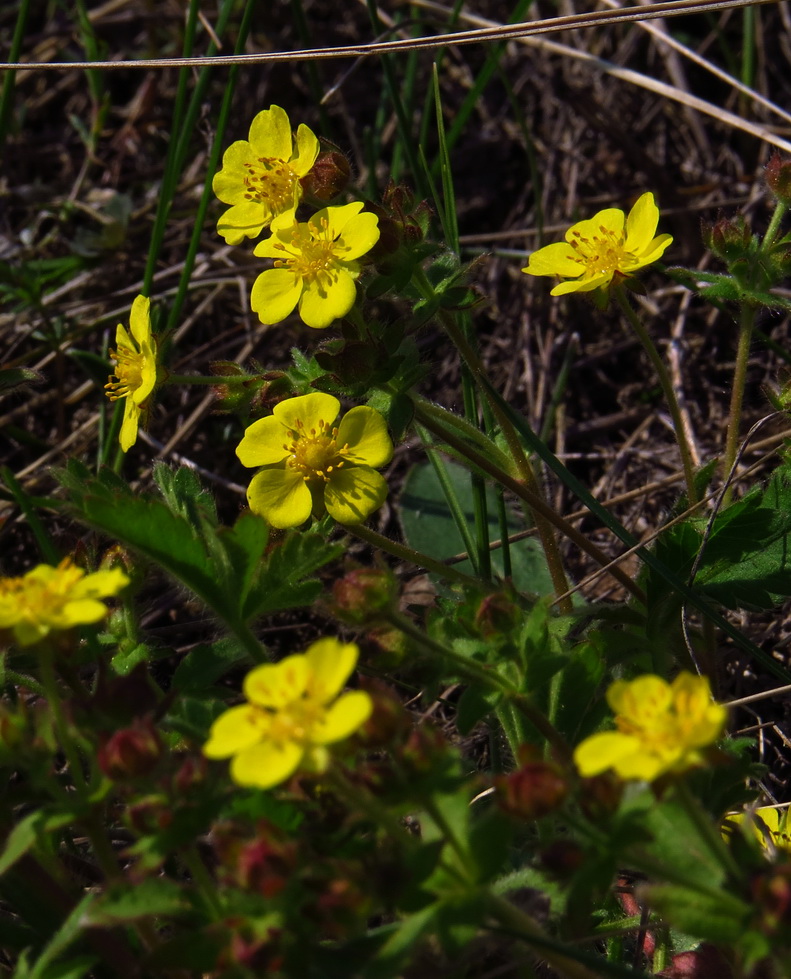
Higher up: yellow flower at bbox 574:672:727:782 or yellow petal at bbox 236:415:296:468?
yellow flower at bbox 574:672:727:782

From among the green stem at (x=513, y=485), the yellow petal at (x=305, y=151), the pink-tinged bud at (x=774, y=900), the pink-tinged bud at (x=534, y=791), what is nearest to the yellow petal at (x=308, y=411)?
the green stem at (x=513, y=485)

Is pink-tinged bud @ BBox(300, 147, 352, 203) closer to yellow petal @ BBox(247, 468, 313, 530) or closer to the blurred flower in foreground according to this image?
yellow petal @ BBox(247, 468, 313, 530)

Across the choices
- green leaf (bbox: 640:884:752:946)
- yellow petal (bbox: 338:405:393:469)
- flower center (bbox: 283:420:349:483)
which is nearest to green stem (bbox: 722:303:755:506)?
yellow petal (bbox: 338:405:393:469)

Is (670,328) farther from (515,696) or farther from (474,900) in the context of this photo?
(474,900)

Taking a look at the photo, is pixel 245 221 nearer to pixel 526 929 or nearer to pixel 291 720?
pixel 291 720

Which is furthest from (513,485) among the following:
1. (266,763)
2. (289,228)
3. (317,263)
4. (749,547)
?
(266,763)

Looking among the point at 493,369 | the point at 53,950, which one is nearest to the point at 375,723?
the point at 53,950

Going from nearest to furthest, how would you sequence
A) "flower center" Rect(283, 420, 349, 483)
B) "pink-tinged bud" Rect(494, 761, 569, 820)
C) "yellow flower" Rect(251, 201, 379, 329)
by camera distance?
"pink-tinged bud" Rect(494, 761, 569, 820) < "yellow flower" Rect(251, 201, 379, 329) < "flower center" Rect(283, 420, 349, 483)
